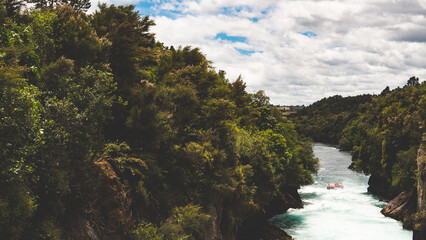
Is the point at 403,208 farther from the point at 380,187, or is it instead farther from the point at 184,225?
the point at 184,225

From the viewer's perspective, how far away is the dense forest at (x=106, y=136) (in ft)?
37.7

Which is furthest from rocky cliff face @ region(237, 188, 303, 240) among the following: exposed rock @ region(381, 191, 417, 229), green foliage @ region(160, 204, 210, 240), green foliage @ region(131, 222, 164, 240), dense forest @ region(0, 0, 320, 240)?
green foliage @ region(131, 222, 164, 240)

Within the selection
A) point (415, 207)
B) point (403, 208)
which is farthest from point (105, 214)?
point (403, 208)

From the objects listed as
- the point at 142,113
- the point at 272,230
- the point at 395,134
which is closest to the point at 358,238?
the point at 272,230

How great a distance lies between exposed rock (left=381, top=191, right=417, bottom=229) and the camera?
138 ft

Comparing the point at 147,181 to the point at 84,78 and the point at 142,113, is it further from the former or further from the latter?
the point at 84,78

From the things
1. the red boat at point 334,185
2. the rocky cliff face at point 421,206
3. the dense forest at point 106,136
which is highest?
the dense forest at point 106,136

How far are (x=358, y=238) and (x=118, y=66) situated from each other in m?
32.2

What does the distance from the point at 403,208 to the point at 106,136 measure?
132ft

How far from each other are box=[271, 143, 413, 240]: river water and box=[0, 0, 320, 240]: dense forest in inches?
481

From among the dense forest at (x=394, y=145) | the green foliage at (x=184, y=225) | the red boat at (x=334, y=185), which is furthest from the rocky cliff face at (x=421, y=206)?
the red boat at (x=334, y=185)

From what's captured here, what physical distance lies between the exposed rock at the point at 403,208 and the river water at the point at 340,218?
829mm

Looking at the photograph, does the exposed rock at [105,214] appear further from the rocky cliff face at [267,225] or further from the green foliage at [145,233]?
the rocky cliff face at [267,225]

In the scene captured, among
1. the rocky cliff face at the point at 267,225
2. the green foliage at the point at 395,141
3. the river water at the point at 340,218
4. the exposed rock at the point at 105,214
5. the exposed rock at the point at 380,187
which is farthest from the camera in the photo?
the exposed rock at the point at 380,187
